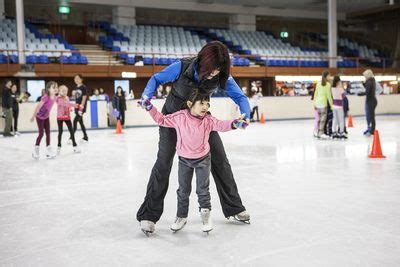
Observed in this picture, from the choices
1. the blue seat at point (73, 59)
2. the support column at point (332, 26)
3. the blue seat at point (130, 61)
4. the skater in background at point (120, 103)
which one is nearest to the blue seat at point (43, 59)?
the blue seat at point (73, 59)

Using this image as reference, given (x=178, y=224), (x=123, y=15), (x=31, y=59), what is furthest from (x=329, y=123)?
(x=123, y=15)

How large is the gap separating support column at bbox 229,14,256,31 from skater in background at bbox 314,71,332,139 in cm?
1974

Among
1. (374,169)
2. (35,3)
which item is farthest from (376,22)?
(374,169)

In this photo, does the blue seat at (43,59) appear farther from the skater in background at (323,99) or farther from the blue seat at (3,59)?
the skater in background at (323,99)

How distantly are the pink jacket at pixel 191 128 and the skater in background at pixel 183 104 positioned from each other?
0.11m

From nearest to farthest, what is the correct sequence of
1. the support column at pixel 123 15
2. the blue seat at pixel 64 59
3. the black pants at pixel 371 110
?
the black pants at pixel 371 110, the blue seat at pixel 64 59, the support column at pixel 123 15

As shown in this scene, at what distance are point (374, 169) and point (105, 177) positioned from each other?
360 centimetres

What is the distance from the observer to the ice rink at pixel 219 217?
9.53 feet

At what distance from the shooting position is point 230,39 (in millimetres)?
27656

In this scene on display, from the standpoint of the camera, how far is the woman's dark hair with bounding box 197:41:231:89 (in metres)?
3.04

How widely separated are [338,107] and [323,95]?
16.5 inches

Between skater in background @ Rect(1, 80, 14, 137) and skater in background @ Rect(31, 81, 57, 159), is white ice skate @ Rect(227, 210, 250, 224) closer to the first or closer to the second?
skater in background @ Rect(31, 81, 57, 159)

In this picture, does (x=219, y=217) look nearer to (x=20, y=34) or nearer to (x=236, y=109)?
(x=236, y=109)

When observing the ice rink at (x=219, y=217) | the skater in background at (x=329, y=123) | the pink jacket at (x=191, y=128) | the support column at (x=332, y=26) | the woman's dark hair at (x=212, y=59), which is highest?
the support column at (x=332, y=26)
